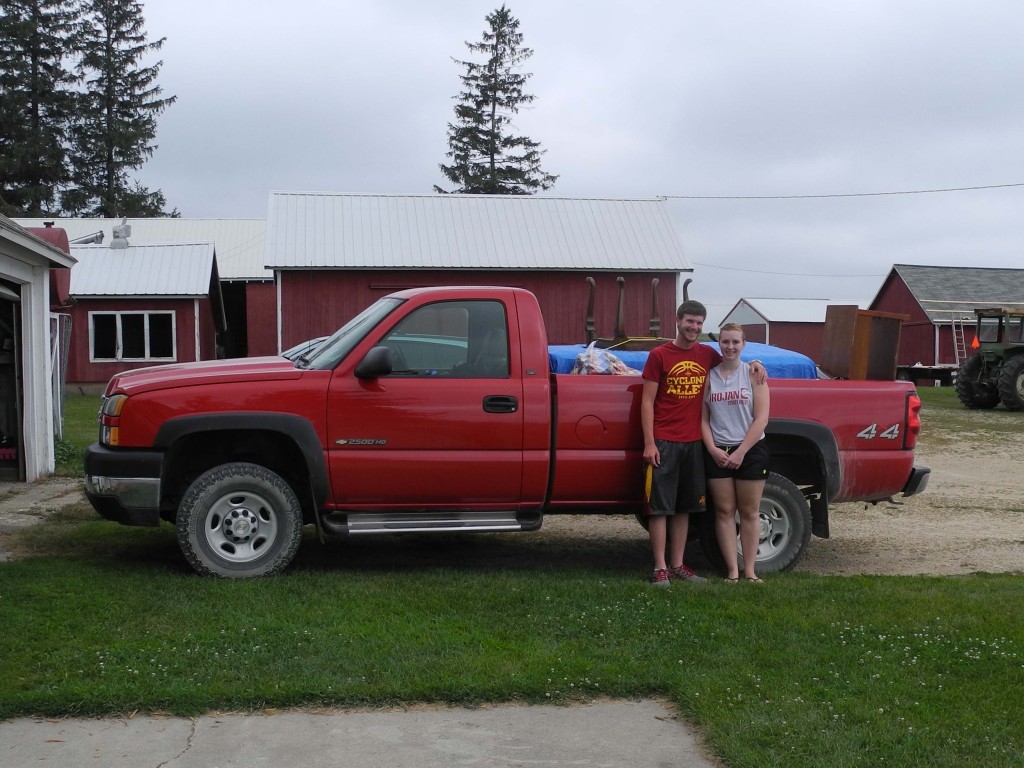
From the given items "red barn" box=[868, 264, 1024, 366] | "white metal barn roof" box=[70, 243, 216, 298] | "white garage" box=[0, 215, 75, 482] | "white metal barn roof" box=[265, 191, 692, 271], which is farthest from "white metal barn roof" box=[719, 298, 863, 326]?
"white garage" box=[0, 215, 75, 482]

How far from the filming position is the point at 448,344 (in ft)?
23.8

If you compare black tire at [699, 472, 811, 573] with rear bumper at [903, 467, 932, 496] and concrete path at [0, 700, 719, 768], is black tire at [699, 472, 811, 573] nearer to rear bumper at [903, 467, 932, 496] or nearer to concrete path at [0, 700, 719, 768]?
rear bumper at [903, 467, 932, 496]

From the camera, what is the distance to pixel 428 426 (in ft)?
23.1

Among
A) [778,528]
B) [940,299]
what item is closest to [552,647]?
[778,528]

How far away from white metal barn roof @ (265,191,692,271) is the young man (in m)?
21.0

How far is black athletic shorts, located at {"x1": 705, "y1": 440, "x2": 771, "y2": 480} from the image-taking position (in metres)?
7.12

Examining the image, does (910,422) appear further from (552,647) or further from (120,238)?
(120,238)

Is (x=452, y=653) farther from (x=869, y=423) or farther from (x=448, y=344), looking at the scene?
(x=869, y=423)

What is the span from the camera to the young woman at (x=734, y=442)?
7.04 metres

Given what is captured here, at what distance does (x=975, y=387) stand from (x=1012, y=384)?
3.59 feet

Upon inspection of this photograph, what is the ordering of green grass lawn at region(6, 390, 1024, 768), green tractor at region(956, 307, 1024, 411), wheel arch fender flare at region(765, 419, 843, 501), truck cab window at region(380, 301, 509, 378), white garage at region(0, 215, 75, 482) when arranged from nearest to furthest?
green grass lawn at region(6, 390, 1024, 768) < truck cab window at region(380, 301, 509, 378) < wheel arch fender flare at region(765, 419, 843, 501) < white garage at region(0, 215, 75, 482) < green tractor at region(956, 307, 1024, 411)

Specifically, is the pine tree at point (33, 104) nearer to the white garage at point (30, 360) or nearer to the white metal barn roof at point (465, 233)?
the white metal barn roof at point (465, 233)

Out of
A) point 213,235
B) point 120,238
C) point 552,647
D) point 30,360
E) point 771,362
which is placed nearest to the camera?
point 552,647

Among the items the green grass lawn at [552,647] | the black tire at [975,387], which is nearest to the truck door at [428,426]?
the green grass lawn at [552,647]
